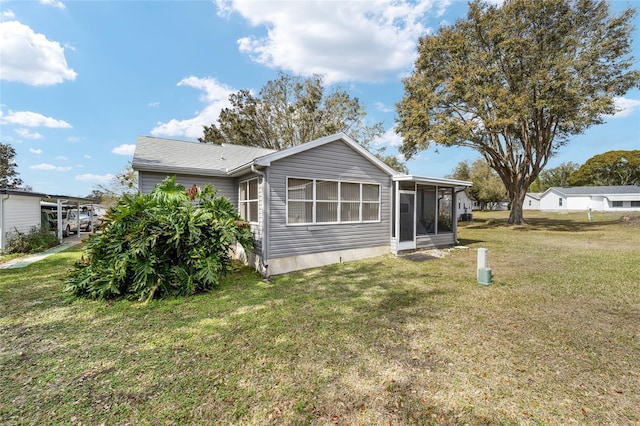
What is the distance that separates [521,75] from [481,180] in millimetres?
24511

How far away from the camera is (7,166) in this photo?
1169 inches

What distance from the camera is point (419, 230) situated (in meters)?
10.4

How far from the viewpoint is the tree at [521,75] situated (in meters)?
15.0

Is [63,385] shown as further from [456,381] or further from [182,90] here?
[182,90]

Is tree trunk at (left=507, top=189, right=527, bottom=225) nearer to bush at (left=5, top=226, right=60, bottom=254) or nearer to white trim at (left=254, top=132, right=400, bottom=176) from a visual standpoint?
white trim at (left=254, top=132, right=400, bottom=176)

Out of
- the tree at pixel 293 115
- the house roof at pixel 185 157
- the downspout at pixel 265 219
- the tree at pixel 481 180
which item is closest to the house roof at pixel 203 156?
the house roof at pixel 185 157

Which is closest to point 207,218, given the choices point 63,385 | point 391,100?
point 63,385

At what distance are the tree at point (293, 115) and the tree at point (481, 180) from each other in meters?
20.9

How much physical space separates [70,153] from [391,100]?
23.3 meters

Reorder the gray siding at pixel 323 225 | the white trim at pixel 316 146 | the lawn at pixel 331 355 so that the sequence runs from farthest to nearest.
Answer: the gray siding at pixel 323 225 → the white trim at pixel 316 146 → the lawn at pixel 331 355

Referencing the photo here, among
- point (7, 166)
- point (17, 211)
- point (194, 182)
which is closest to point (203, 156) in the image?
point (194, 182)

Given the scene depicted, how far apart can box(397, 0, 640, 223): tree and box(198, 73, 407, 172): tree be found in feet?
19.0

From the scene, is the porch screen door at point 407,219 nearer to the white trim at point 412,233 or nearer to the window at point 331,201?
the white trim at point 412,233

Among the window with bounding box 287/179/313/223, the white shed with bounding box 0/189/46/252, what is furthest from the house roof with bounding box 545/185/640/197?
the white shed with bounding box 0/189/46/252
